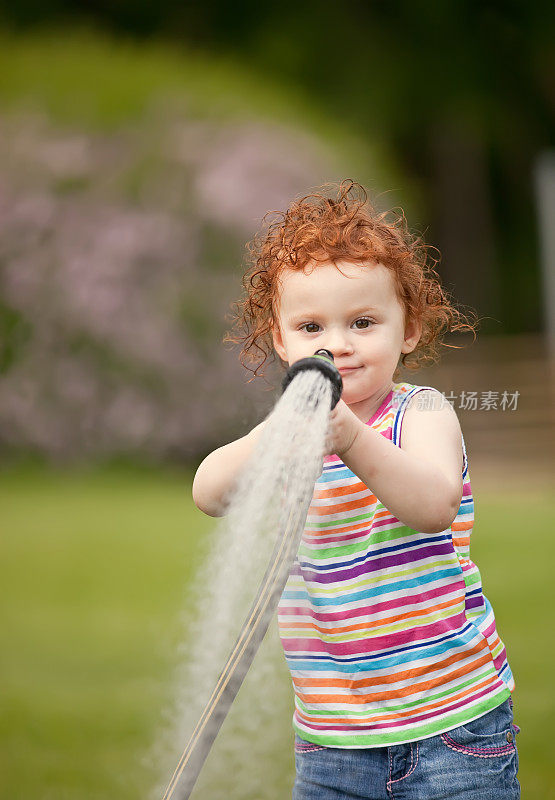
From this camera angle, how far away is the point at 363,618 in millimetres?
1467

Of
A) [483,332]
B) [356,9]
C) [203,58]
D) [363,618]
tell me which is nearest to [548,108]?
[356,9]

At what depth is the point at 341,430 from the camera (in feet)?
4.16

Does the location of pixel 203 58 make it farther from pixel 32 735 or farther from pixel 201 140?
pixel 32 735

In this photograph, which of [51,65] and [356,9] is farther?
[356,9]

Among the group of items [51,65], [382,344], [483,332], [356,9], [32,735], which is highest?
[356,9]

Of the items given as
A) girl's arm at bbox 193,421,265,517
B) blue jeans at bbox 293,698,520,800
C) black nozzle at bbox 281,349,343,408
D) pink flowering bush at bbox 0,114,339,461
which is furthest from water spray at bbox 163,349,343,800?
pink flowering bush at bbox 0,114,339,461

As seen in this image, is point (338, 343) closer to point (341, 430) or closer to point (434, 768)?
point (341, 430)

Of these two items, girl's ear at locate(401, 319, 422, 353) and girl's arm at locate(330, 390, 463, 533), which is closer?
girl's arm at locate(330, 390, 463, 533)

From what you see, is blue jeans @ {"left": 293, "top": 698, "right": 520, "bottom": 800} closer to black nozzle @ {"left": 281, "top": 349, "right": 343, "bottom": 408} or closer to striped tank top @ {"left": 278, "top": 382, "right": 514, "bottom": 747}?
striped tank top @ {"left": 278, "top": 382, "right": 514, "bottom": 747}

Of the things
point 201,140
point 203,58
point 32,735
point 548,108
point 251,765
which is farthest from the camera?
point 548,108

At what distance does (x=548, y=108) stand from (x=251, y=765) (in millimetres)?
10987

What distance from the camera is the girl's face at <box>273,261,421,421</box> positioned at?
1459mm

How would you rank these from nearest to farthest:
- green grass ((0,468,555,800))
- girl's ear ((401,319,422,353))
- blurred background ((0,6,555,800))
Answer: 1. girl's ear ((401,319,422,353))
2. green grass ((0,468,555,800))
3. blurred background ((0,6,555,800))

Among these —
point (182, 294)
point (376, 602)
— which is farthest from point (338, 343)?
point (182, 294)
